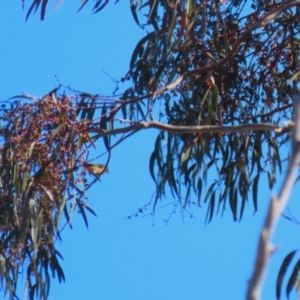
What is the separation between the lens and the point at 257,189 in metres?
3.65

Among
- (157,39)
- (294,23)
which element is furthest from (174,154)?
(294,23)

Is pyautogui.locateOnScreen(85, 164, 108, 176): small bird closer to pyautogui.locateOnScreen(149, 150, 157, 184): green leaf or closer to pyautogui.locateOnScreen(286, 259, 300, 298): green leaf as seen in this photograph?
pyautogui.locateOnScreen(149, 150, 157, 184): green leaf

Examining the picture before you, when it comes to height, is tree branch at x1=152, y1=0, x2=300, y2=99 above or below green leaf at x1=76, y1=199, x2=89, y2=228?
above

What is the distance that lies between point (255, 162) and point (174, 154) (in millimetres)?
Result: 378

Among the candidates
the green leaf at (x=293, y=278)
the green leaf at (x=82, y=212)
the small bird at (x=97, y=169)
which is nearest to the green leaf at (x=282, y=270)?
the green leaf at (x=293, y=278)

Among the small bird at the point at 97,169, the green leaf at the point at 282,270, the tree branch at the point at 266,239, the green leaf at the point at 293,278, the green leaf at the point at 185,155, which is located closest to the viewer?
the tree branch at the point at 266,239

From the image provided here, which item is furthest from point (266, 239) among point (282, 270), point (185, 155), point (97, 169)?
point (185, 155)

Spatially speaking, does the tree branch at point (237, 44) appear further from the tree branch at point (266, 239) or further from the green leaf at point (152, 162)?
the tree branch at point (266, 239)

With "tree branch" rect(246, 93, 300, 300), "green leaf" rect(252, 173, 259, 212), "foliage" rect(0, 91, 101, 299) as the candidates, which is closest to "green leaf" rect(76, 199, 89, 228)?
"foliage" rect(0, 91, 101, 299)

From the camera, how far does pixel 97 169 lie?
322 cm

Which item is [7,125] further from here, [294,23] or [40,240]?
[294,23]

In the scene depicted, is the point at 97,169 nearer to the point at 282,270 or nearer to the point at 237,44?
the point at 237,44

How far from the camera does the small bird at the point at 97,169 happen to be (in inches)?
124

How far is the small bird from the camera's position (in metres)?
3.15
